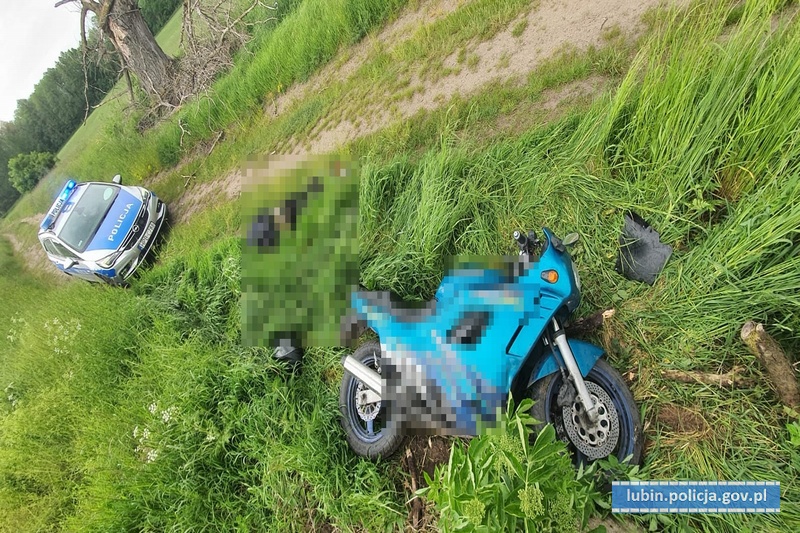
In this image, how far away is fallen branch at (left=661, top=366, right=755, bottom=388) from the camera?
2053 millimetres

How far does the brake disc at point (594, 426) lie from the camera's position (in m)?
2.13

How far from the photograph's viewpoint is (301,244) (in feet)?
8.98

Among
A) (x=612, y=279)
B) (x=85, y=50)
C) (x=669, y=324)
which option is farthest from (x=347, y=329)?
(x=85, y=50)

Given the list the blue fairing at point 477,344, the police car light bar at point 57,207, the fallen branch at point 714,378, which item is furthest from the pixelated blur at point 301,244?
the police car light bar at point 57,207

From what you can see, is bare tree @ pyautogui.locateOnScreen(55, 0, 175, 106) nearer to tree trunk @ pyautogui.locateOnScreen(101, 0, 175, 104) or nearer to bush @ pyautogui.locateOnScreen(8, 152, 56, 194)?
tree trunk @ pyautogui.locateOnScreen(101, 0, 175, 104)

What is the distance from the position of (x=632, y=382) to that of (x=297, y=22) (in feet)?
26.2

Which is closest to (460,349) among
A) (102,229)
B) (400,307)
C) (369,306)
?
(400,307)

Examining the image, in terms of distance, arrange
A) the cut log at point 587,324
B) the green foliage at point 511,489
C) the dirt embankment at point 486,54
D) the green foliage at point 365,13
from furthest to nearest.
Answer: the green foliage at point 365,13 → the dirt embankment at point 486,54 → the cut log at point 587,324 → the green foliage at point 511,489

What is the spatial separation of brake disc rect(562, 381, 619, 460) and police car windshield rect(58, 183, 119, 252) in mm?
7553

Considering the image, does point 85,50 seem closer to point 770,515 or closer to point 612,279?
point 612,279

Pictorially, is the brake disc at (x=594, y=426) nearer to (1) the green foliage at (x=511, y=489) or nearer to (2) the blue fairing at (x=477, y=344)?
(2) the blue fairing at (x=477, y=344)

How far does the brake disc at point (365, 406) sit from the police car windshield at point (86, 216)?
6.15m

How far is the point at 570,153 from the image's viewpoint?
3.07 meters

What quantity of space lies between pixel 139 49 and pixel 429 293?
378 inches
